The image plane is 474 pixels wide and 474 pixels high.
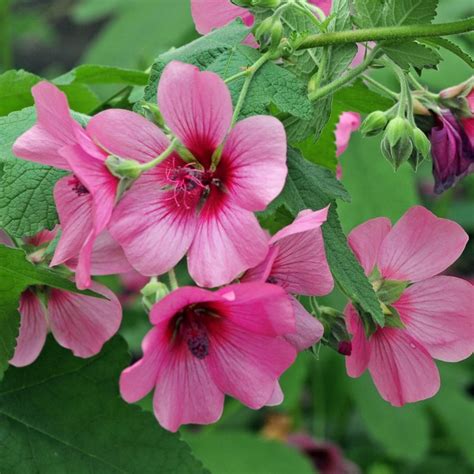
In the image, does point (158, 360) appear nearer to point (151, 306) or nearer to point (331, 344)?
point (151, 306)

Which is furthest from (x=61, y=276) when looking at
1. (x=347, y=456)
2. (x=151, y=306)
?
(x=347, y=456)

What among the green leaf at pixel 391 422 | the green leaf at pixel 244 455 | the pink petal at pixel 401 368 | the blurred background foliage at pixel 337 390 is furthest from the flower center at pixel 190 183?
the green leaf at pixel 391 422

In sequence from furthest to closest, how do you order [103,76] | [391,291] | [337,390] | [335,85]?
[337,390] < [103,76] < [391,291] < [335,85]

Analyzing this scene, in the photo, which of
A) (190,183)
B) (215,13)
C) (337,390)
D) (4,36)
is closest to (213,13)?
(215,13)

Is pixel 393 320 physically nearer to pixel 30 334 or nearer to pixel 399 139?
pixel 399 139

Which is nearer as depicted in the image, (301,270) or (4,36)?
(301,270)

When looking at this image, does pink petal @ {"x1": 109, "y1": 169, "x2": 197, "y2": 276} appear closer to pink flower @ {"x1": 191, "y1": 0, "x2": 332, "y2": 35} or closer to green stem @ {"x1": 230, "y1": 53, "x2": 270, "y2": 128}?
green stem @ {"x1": 230, "y1": 53, "x2": 270, "y2": 128}
